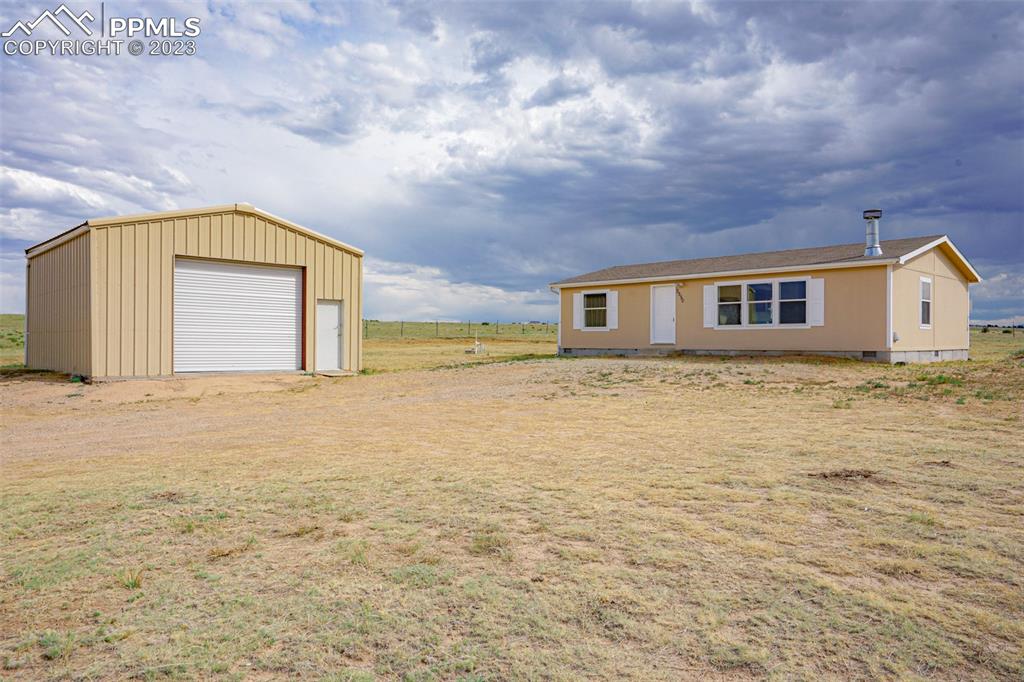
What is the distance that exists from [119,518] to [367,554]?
84.4 inches

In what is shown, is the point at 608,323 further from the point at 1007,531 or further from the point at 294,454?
the point at 1007,531

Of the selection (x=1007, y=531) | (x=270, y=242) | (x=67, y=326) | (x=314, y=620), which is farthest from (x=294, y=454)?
(x=67, y=326)

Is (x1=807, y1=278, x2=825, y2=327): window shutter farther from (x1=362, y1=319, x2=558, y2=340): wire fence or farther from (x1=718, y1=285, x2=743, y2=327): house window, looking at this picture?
(x1=362, y1=319, x2=558, y2=340): wire fence

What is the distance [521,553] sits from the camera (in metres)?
4.34

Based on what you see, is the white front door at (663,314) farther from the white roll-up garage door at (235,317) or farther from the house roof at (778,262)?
the white roll-up garage door at (235,317)

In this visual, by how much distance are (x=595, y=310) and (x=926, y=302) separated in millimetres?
10239

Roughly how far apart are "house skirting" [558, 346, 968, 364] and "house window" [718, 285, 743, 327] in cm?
96

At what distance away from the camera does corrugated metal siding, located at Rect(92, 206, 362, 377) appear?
1662cm

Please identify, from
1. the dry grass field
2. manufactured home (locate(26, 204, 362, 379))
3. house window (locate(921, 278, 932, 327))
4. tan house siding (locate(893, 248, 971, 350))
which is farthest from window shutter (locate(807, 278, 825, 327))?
manufactured home (locate(26, 204, 362, 379))

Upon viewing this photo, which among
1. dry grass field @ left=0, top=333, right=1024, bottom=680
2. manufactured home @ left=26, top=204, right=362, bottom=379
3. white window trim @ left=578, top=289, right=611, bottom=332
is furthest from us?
white window trim @ left=578, top=289, right=611, bottom=332

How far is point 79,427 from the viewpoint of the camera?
34.9 feet

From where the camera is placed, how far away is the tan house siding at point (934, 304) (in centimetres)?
1892

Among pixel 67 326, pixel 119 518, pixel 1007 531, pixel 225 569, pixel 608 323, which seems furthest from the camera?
pixel 608 323

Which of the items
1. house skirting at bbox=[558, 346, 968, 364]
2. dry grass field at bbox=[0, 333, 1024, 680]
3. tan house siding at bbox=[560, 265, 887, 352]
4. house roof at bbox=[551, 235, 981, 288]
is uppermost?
house roof at bbox=[551, 235, 981, 288]
